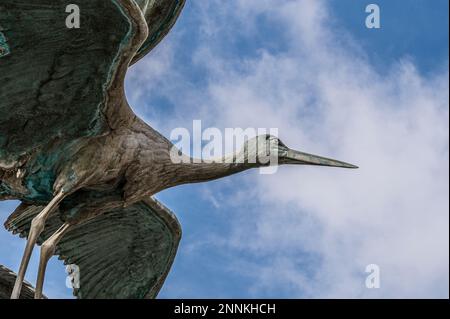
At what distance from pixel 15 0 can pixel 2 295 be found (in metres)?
3.13

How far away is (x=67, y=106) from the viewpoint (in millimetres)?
10219

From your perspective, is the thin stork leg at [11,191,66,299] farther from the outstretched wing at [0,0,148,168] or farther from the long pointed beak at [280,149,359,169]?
the long pointed beak at [280,149,359,169]

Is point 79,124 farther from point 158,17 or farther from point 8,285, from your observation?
point 8,285

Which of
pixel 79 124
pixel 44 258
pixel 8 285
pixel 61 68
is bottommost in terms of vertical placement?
pixel 8 285

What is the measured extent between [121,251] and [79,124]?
249cm

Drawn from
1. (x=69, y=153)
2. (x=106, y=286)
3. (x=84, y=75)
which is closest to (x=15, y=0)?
(x=84, y=75)

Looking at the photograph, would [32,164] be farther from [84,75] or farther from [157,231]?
[157,231]

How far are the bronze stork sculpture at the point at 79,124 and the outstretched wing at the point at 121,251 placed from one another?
0.46 meters

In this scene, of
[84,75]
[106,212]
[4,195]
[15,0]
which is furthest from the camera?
[106,212]

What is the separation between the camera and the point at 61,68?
9.96m

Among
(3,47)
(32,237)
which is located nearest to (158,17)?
(3,47)

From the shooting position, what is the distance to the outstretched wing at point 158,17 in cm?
1071

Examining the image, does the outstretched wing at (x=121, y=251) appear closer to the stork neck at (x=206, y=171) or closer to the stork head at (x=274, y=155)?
the stork neck at (x=206, y=171)

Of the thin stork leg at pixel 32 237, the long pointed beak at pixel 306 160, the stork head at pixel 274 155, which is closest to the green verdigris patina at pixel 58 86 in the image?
the thin stork leg at pixel 32 237
